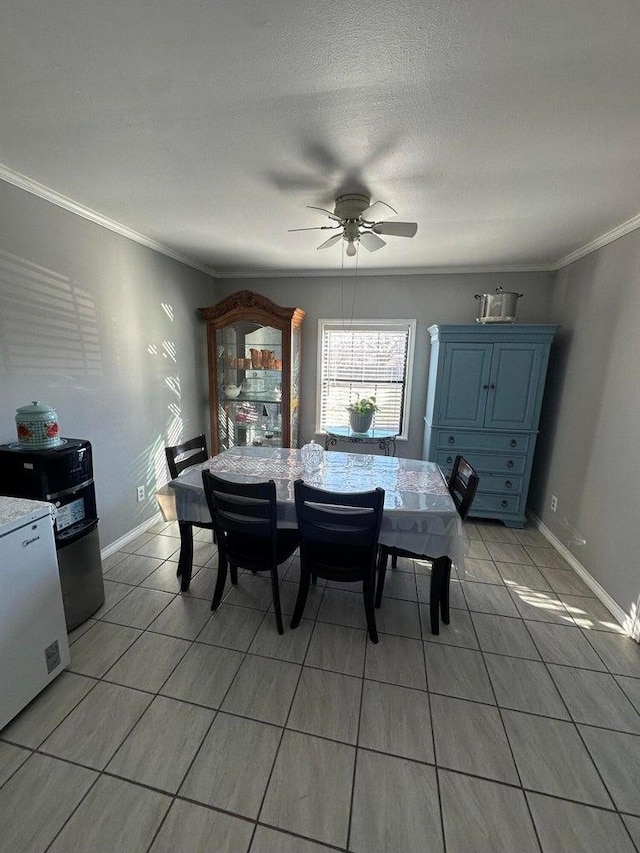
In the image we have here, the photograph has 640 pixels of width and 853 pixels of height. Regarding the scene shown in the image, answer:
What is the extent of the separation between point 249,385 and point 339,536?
2587 millimetres

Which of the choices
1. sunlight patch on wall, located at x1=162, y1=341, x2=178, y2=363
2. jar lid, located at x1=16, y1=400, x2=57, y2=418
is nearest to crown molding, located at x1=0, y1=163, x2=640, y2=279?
sunlight patch on wall, located at x1=162, y1=341, x2=178, y2=363

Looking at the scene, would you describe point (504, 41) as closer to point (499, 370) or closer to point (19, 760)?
point (499, 370)

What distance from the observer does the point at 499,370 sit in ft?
10.4

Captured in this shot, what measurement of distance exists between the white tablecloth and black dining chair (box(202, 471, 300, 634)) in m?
0.14

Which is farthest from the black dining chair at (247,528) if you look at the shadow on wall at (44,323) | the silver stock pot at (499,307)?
the silver stock pot at (499,307)

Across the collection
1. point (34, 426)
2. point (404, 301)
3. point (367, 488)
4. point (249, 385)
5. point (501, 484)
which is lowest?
point (501, 484)

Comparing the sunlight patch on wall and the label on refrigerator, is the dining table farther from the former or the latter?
the sunlight patch on wall

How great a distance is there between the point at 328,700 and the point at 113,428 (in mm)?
2288

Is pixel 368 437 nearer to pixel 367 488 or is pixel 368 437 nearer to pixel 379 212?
pixel 367 488

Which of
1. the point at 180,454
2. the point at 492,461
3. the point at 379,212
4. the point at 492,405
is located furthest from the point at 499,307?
the point at 180,454

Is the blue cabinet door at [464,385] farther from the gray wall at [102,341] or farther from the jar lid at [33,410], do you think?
the jar lid at [33,410]

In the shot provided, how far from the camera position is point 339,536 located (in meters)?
1.78

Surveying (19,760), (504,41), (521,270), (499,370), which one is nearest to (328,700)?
(19,760)

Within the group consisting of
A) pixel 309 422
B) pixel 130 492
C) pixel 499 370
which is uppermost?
pixel 499 370
